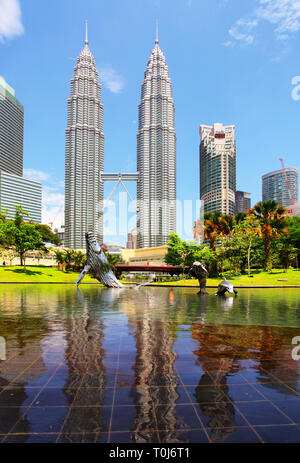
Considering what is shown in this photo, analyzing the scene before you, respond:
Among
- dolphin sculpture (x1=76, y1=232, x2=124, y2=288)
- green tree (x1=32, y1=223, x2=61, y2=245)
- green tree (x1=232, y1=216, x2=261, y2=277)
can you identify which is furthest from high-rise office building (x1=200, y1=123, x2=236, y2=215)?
dolphin sculpture (x1=76, y1=232, x2=124, y2=288)

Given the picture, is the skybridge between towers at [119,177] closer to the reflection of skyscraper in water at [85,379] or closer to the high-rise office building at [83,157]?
the high-rise office building at [83,157]

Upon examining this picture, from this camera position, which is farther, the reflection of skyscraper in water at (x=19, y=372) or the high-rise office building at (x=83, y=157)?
the high-rise office building at (x=83, y=157)

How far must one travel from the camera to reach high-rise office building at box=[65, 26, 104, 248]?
172m

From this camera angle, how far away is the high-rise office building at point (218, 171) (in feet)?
564

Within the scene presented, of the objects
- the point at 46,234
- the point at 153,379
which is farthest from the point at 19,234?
the point at 46,234

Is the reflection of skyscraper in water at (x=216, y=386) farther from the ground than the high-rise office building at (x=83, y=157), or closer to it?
closer to it

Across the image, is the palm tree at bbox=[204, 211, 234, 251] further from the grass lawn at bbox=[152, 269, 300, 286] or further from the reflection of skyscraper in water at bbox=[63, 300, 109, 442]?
the reflection of skyscraper in water at bbox=[63, 300, 109, 442]

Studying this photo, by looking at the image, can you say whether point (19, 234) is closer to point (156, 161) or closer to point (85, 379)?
point (85, 379)

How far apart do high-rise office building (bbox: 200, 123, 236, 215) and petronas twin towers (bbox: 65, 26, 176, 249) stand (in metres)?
24.3

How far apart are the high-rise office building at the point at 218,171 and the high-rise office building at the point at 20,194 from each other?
103 meters

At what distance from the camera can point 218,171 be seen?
17425 centimetres

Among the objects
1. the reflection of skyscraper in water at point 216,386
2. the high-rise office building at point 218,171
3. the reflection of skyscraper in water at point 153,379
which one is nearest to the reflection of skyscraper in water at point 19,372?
the reflection of skyscraper in water at point 153,379

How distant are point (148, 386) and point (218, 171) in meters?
178
